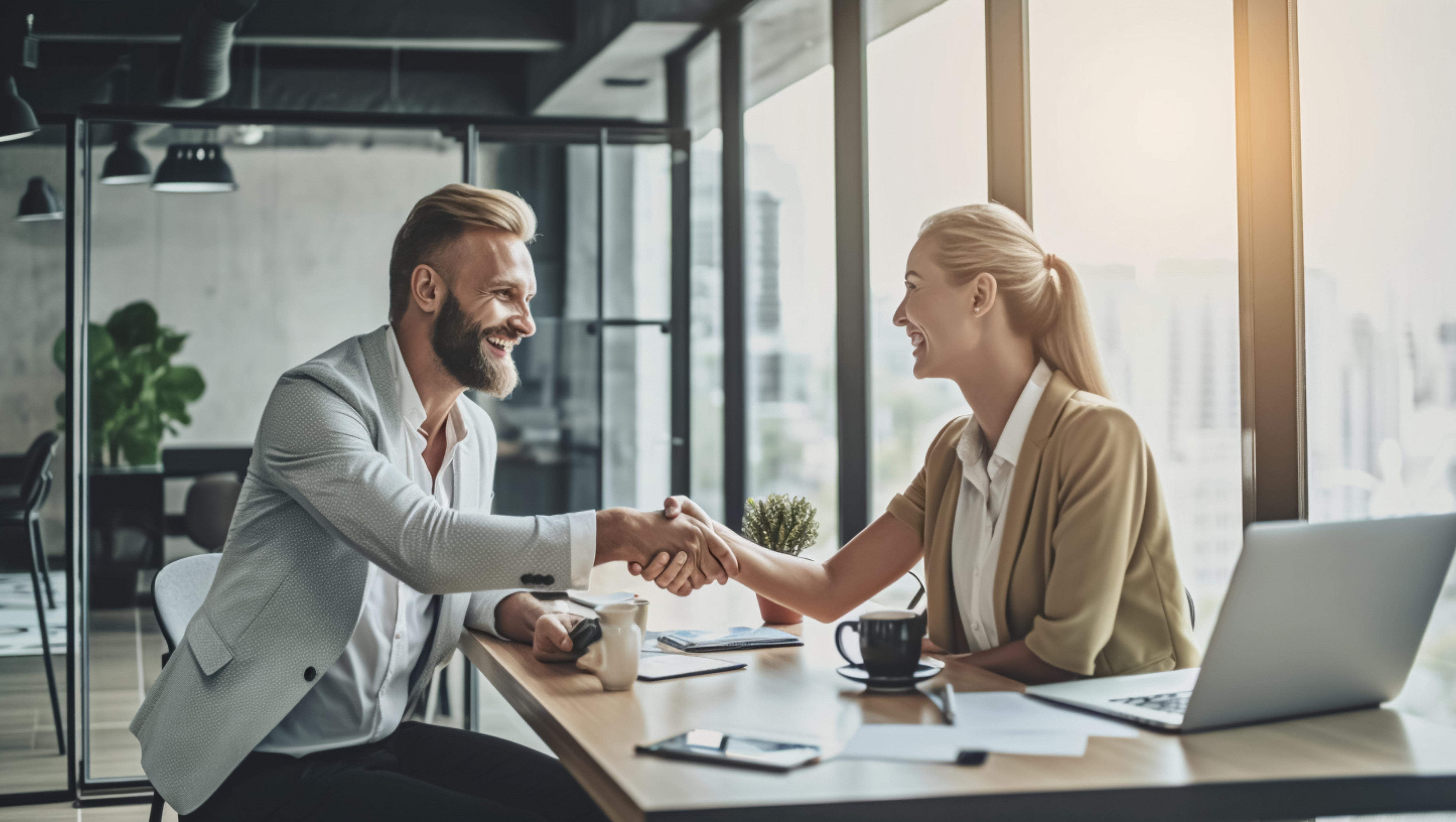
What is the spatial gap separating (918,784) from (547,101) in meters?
4.97

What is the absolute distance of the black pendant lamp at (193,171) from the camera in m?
6.02

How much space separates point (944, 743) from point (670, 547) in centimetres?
80

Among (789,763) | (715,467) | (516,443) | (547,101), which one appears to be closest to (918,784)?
(789,763)

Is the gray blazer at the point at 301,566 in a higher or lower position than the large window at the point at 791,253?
lower

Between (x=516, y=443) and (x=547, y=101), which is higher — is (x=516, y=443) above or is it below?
below

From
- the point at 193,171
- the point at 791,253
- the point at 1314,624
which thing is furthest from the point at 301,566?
the point at 193,171

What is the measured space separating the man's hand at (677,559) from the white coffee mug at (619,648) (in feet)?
1.16

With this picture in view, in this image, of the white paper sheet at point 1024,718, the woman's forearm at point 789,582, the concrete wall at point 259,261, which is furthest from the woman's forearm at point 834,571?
the concrete wall at point 259,261

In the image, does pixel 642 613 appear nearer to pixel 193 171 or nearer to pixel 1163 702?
pixel 1163 702

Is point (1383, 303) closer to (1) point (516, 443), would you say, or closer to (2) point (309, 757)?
(2) point (309, 757)

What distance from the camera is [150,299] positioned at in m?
7.94

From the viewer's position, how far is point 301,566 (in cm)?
184

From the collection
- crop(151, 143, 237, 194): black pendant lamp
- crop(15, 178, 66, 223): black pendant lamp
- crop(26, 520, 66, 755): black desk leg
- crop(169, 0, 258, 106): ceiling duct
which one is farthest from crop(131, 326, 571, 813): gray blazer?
crop(151, 143, 237, 194): black pendant lamp

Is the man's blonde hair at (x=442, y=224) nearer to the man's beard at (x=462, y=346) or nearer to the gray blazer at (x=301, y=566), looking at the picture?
the man's beard at (x=462, y=346)
